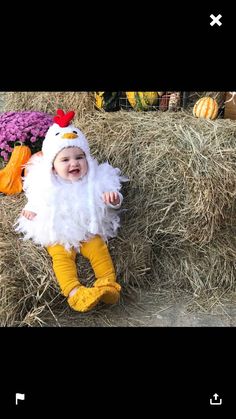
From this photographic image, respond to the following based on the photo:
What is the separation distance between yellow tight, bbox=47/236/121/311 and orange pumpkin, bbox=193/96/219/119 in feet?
4.30

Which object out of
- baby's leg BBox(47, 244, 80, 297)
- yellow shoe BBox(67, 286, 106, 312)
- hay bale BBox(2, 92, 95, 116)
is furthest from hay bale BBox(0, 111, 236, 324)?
hay bale BBox(2, 92, 95, 116)

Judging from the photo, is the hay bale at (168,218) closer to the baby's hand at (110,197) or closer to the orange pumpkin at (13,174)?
the orange pumpkin at (13,174)

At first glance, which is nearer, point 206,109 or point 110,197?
point 110,197

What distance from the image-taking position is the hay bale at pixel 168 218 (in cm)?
299

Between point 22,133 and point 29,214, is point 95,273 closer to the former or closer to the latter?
point 29,214

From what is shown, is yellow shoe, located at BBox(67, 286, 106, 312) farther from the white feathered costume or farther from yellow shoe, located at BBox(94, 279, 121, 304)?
the white feathered costume

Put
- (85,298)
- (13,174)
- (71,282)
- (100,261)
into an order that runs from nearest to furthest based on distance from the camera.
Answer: (85,298), (71,282), (100,261), (13,174)

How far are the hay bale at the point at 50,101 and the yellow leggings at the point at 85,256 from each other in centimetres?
153

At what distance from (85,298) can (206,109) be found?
1.74 meters

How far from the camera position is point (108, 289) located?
2.71 m

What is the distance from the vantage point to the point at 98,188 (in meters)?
3.01

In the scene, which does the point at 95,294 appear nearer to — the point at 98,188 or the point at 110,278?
the point at 110,278

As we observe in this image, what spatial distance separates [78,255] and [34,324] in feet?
1.63

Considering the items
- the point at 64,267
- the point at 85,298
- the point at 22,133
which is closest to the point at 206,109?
the point at 22,133
